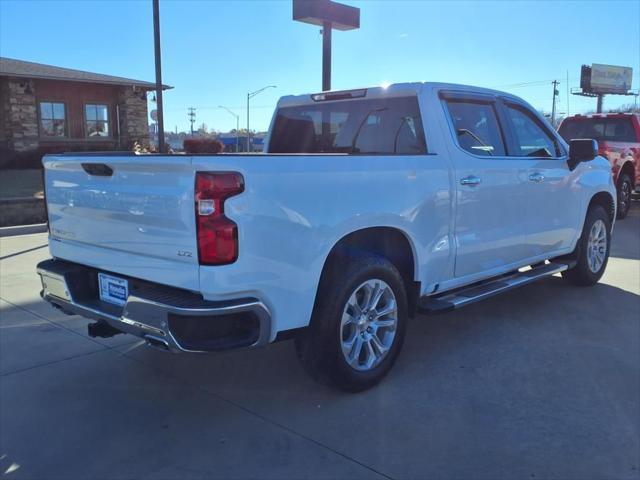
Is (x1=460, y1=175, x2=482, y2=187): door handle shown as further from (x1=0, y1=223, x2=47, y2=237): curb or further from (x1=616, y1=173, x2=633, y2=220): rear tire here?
(x1=616, y1=173, x2=633, y2=220): rear tire

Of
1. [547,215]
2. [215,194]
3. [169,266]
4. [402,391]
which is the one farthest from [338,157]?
[547,215]

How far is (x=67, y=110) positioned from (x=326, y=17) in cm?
1319

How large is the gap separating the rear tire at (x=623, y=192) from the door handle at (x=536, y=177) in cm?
809

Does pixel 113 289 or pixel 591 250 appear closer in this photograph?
pixel 113 289

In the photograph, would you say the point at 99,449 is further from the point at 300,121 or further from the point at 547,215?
the point at 547,215

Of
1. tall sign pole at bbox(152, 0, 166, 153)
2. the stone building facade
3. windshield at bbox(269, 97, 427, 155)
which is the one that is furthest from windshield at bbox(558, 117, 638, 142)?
the stone building facade

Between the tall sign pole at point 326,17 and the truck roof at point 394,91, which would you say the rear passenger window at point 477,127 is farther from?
the tall sign pole at point 326,17

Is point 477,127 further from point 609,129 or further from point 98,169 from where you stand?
point 609,129

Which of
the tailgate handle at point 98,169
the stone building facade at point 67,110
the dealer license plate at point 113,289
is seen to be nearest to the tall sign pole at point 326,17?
the stone building facade at point 67,110

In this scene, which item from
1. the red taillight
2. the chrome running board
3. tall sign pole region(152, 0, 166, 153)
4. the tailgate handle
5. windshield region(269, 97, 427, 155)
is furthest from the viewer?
tall sign pole region(152, 0, 166, 153)

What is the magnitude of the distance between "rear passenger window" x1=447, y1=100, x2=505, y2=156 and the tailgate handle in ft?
8.22

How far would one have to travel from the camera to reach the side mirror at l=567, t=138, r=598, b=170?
538 centimetres

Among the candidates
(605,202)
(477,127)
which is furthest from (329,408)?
(605,202)

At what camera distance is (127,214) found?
3.19m
